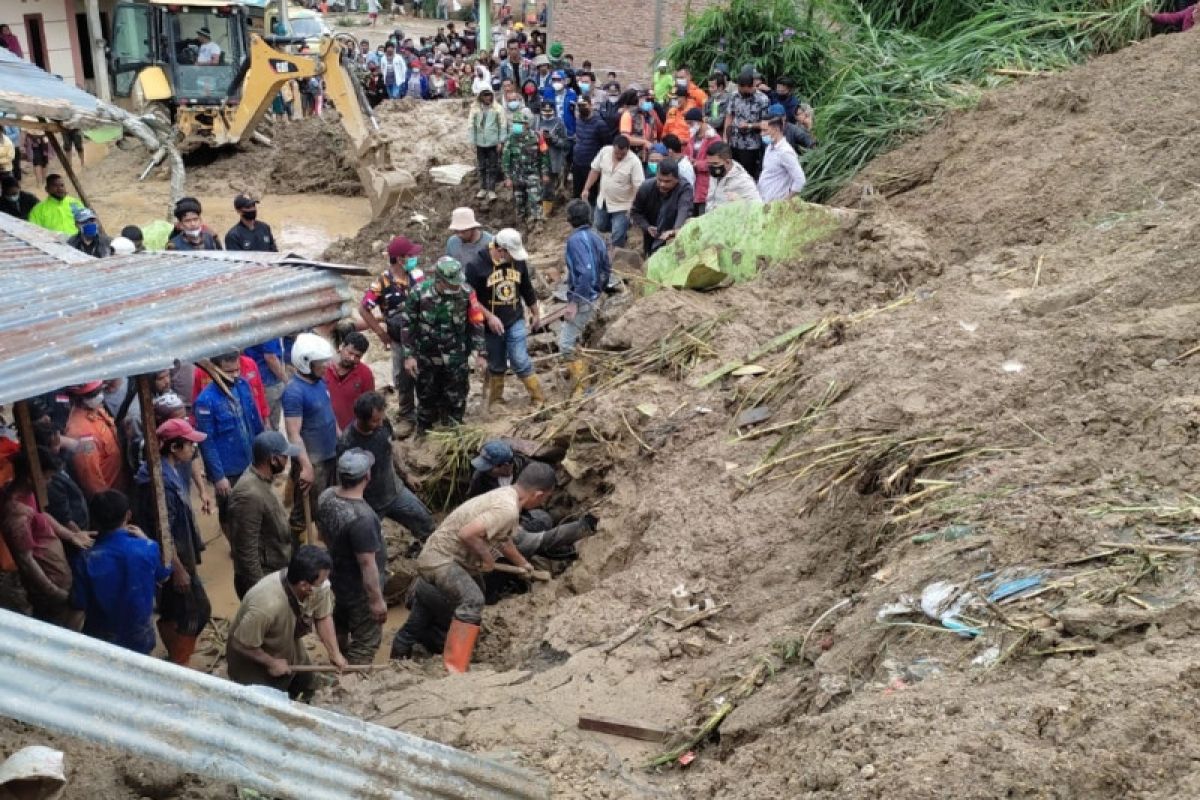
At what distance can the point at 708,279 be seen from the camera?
9.88m

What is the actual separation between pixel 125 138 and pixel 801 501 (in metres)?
18.2

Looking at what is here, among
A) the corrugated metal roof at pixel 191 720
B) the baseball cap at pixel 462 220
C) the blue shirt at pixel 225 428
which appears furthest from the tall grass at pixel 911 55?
the corrugated metal roof at pixel 191 720

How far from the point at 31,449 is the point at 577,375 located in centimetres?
421

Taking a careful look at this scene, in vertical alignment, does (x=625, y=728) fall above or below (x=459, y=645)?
above

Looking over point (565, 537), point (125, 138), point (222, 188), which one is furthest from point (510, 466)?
point (125, 138)

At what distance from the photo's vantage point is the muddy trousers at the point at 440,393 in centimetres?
955

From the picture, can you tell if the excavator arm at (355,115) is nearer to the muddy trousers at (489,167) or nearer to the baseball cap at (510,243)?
the muddy trousers at (489,167)

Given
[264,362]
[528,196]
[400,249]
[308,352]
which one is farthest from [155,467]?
[528,196]

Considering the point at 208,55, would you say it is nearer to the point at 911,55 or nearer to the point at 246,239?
the point at 246,239

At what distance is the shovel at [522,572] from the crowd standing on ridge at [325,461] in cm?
9

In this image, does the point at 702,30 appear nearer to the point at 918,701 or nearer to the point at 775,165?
the point at 775,165

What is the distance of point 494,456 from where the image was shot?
310 inches

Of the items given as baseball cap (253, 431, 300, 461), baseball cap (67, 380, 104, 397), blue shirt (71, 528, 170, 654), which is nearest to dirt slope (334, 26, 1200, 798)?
blue shirt (71, 528, 170, 654)

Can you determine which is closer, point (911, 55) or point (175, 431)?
point (175, 431)
